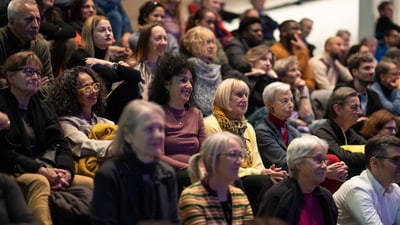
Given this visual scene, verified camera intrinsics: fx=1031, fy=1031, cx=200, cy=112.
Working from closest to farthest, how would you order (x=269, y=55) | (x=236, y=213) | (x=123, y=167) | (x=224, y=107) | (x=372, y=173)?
(x=123, y=167) → (x=236, y=213) → (x=372, y=173) → (x=224, y=107) → (x=269, y=55)

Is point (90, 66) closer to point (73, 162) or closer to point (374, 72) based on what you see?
point (73, 162)

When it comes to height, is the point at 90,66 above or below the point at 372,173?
above

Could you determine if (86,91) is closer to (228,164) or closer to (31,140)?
(31,140)

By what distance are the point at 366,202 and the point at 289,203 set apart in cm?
65

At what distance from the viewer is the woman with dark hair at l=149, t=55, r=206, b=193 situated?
634 centimetres

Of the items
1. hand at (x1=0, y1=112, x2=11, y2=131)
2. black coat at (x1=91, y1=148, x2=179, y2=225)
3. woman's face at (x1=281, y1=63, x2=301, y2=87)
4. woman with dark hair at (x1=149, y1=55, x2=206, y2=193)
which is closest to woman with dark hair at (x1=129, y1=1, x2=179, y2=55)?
woman's face at (x1=281, y1=63, x2=301, y2=87)

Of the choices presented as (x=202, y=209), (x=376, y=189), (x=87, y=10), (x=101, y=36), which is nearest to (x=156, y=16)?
(x=87, y=10)

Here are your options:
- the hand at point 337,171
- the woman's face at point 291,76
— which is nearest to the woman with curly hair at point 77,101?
the hand at point 337,171

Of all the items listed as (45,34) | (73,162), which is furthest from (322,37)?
(73,162)

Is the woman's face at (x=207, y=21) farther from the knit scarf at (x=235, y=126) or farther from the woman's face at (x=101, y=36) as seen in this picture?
the knit scarf at (x=235, y=126)

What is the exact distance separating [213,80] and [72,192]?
7.34ft

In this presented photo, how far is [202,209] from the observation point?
5.23 meters

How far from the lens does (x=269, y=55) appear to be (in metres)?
8.54

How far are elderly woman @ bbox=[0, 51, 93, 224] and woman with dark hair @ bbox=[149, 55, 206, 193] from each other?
2.33ft
